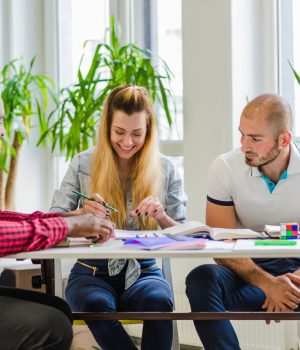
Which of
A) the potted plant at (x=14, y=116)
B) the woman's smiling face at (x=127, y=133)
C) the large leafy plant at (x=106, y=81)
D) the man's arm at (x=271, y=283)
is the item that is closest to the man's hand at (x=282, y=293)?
the man's arm at (x=271, y=283)

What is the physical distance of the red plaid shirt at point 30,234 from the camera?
2.45m

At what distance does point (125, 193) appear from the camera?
3295 mm

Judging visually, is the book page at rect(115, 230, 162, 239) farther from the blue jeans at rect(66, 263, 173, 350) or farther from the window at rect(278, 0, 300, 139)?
the window at rect(278, 0, 300, 139)

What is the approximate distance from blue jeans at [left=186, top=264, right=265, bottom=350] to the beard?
0.45m

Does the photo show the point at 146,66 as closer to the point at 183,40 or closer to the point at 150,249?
the point at 183,40

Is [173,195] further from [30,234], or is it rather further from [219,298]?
[30,234]

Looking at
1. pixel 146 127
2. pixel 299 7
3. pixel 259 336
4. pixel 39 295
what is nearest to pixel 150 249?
pixel 39 295

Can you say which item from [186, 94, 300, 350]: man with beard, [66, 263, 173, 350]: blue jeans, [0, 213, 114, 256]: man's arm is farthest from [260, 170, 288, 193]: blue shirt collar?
[0, 213, 114, 256]: man's arm

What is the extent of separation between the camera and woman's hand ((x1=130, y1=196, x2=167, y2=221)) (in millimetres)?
3026

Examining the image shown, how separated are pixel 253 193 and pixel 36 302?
3.47ft

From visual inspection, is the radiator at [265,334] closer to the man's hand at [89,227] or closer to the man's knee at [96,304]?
the man's knee at [96,304]

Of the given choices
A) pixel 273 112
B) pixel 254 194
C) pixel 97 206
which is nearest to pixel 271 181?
pixel 254 194

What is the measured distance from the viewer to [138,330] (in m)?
4.61

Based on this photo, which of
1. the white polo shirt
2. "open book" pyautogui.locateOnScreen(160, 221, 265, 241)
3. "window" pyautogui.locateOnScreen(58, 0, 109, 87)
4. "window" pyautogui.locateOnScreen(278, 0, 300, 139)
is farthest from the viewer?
"window" pyautogui.locateOnScreen(58, 0, 109, 87)
